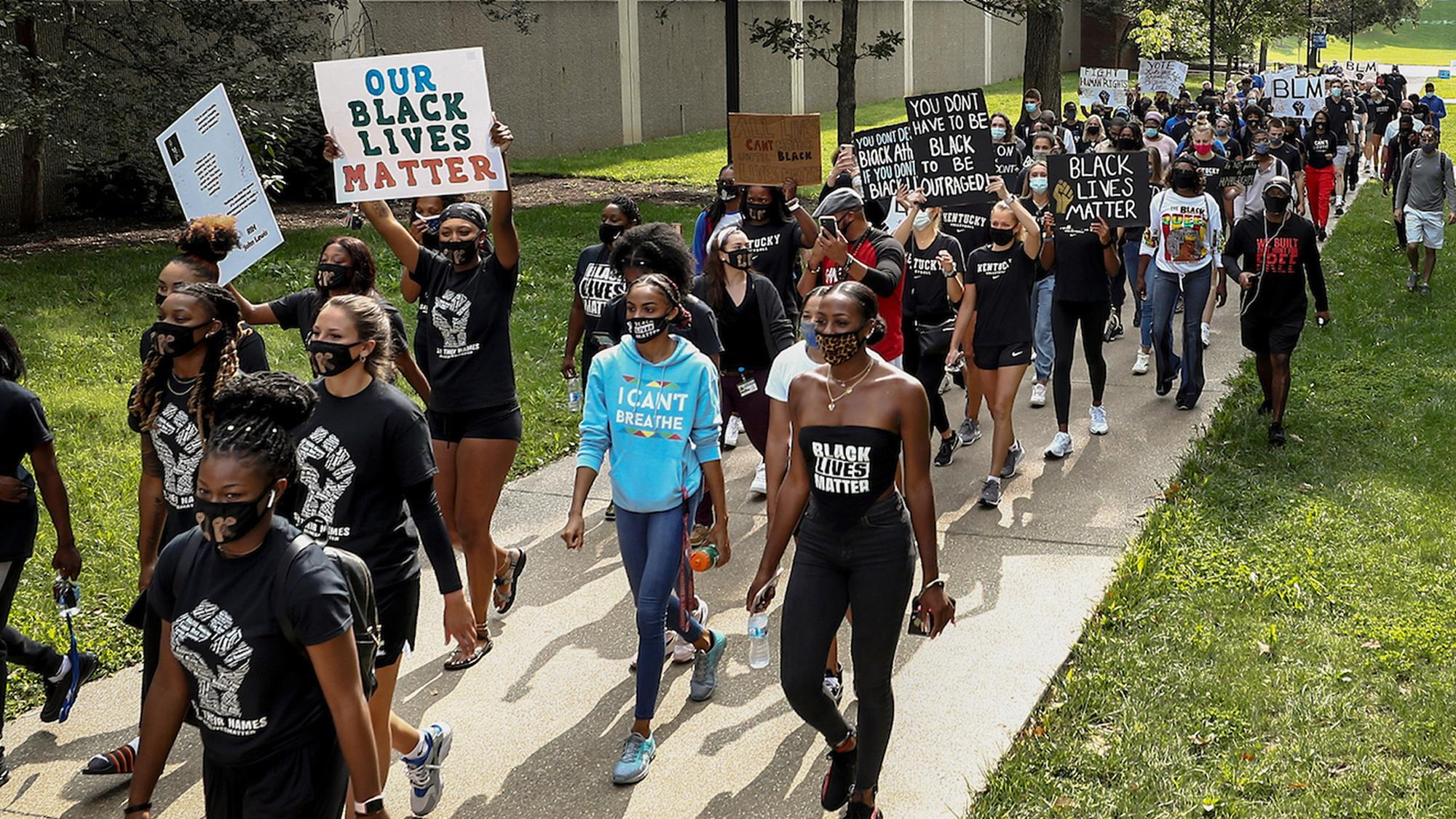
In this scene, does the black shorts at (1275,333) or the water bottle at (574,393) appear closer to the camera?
the water bottle at (574,393)

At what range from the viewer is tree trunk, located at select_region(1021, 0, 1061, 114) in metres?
30.5

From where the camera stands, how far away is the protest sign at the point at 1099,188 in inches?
414

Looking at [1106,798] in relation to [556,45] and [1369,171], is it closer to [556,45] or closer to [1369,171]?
[556,45]

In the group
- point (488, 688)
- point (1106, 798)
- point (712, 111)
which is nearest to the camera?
point (1106, 798)

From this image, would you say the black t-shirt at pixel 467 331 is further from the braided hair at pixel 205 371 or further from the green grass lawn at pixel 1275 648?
the green grass lawn at pixel 1275 648

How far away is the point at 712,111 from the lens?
125 ft

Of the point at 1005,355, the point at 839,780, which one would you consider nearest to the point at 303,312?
the point at 839,780

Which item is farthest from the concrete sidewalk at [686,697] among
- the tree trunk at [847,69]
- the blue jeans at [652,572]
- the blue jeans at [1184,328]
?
the tree trunk at [847,69]

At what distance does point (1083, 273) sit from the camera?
10297 millimetres

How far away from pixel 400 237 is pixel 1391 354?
393 inches

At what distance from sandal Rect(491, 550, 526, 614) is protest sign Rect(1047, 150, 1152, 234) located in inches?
204

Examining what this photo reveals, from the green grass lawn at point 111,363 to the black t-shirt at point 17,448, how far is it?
3.97ft

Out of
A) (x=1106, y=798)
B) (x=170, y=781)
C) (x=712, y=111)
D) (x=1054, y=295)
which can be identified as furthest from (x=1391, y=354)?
(x=712, y=111)

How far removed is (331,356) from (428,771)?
5.21 feet
